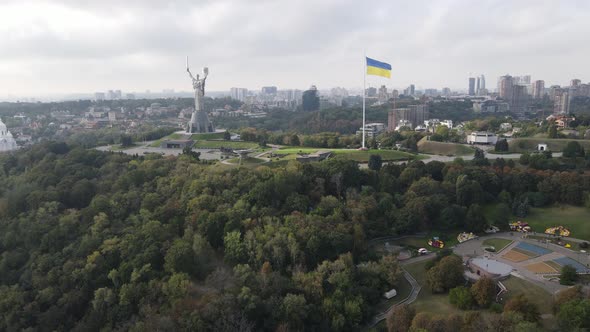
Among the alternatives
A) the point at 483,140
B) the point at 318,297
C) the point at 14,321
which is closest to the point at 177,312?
the point at 318,297

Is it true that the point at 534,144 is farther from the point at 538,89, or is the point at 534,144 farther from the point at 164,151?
the point at 538,89

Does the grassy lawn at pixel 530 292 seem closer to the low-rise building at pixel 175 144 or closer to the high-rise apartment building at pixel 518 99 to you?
the low-rise building at pixel 175 144

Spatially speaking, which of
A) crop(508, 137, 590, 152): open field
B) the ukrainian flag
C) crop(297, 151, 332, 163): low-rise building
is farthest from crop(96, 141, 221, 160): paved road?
crop(508, 137, 590, 152): open field

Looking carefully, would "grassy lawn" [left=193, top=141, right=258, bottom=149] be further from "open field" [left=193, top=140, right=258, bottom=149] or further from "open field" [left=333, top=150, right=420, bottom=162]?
"open field" [left=333, top=150, right=420, bottom=162]

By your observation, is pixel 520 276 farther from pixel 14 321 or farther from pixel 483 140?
pixel 483 140

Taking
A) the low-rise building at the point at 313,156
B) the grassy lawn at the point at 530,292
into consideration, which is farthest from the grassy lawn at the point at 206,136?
the grassy lawn at the point at 530,292

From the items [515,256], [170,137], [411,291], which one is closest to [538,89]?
[170,137]
